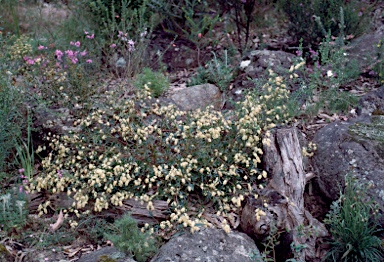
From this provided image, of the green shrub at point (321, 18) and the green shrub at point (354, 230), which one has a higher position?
the green shrub at point (321, 18)

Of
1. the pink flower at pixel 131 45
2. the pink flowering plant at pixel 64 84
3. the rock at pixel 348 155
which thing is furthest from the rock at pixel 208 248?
the pink flower at pixel 131 45

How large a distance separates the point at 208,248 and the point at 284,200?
760 millimetres

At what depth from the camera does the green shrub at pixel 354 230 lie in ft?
11.4

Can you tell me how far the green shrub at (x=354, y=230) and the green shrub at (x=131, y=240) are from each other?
141 cm

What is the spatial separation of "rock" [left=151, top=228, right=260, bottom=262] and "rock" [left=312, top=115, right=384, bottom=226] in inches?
40.6

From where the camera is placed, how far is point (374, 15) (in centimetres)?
716

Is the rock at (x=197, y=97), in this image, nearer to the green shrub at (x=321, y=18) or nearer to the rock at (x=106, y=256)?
the green shrub at (x=321, y=18)

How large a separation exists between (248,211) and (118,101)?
6.04ft

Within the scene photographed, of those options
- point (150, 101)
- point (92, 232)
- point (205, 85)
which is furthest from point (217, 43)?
point (92, 232)

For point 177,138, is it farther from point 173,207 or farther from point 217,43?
point 217,43

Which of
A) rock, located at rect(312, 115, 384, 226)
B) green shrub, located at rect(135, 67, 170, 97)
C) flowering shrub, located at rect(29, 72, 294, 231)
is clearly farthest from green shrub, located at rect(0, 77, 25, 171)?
rock, located at rect(312, 115, 384, 226)

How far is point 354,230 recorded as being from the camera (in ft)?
11.4

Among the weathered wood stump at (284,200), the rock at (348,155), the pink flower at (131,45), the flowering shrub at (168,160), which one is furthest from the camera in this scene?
the pink flower at (131,45)

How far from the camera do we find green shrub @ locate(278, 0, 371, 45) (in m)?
6.16
